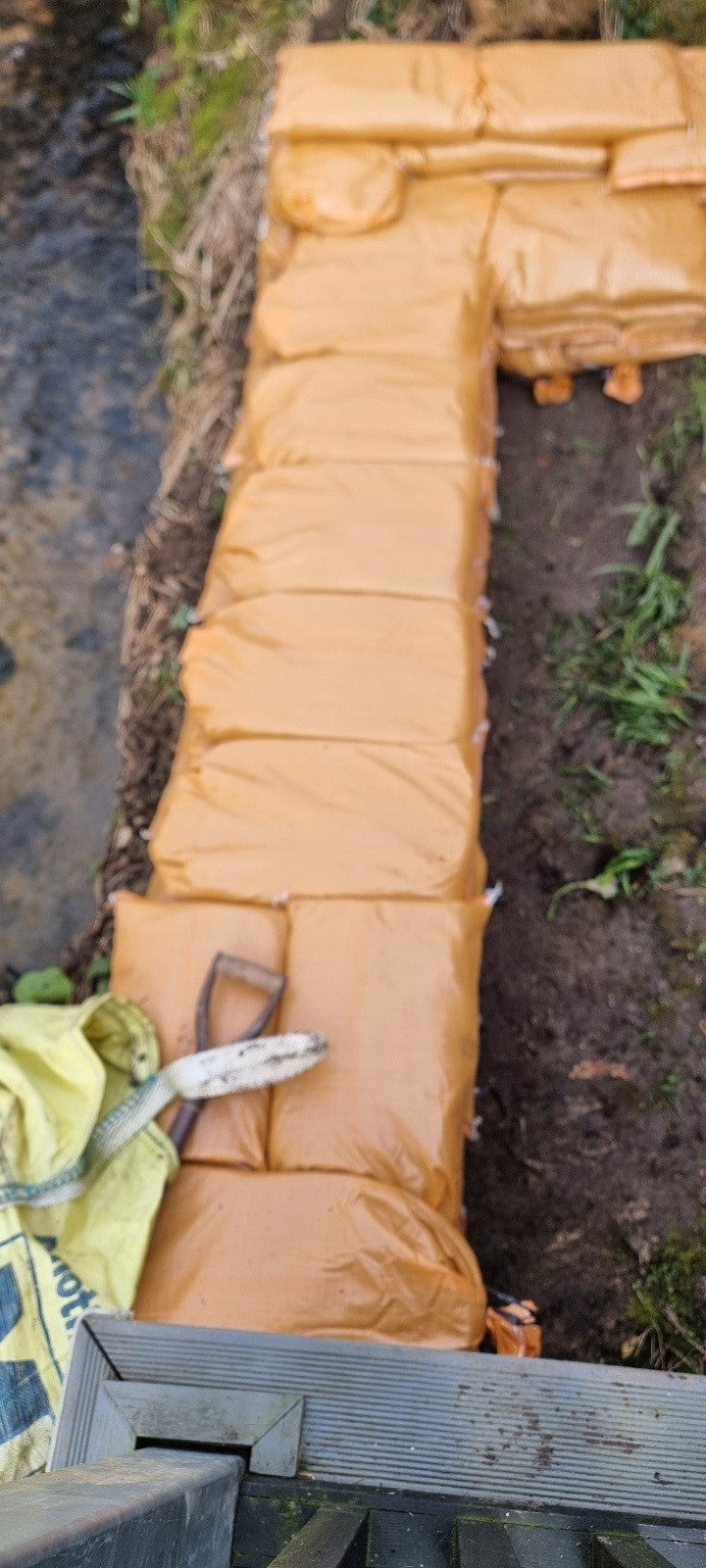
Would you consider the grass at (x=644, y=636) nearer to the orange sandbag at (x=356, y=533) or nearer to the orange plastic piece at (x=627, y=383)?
the orange plastic piece at (x=627, y=383)

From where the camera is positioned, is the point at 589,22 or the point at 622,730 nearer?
the point at 622,730

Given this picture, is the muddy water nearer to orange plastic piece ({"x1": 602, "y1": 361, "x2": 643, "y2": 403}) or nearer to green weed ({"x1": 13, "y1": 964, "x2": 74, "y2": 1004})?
green weed ({"x1": 13, "y1": 964, "x2": 74, "y2": 1004})

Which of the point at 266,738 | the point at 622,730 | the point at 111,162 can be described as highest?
the point at 111,162

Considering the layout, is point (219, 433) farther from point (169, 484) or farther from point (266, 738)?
point (266, 738)

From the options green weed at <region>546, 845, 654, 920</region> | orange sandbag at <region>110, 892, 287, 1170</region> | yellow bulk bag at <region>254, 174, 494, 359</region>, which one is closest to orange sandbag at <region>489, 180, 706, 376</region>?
yellow bulk bag at <region>254, 174, 494, 359</region>

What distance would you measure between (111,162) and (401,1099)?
524 cm

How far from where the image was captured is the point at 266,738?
313cm

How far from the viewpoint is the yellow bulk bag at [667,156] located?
379 centimetres

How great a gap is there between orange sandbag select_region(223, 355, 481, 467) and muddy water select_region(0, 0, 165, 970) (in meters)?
1.41

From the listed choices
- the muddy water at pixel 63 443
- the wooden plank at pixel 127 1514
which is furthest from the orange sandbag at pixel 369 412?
the wooden plank at pixel 127 1514

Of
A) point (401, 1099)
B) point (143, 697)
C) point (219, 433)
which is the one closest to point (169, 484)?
point (219, 433)

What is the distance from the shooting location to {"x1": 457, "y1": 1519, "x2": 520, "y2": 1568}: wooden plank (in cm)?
139

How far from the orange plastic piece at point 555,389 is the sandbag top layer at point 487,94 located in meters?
0.76

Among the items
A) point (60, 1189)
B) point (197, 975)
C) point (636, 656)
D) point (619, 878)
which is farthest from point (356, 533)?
point (60, 1189)
